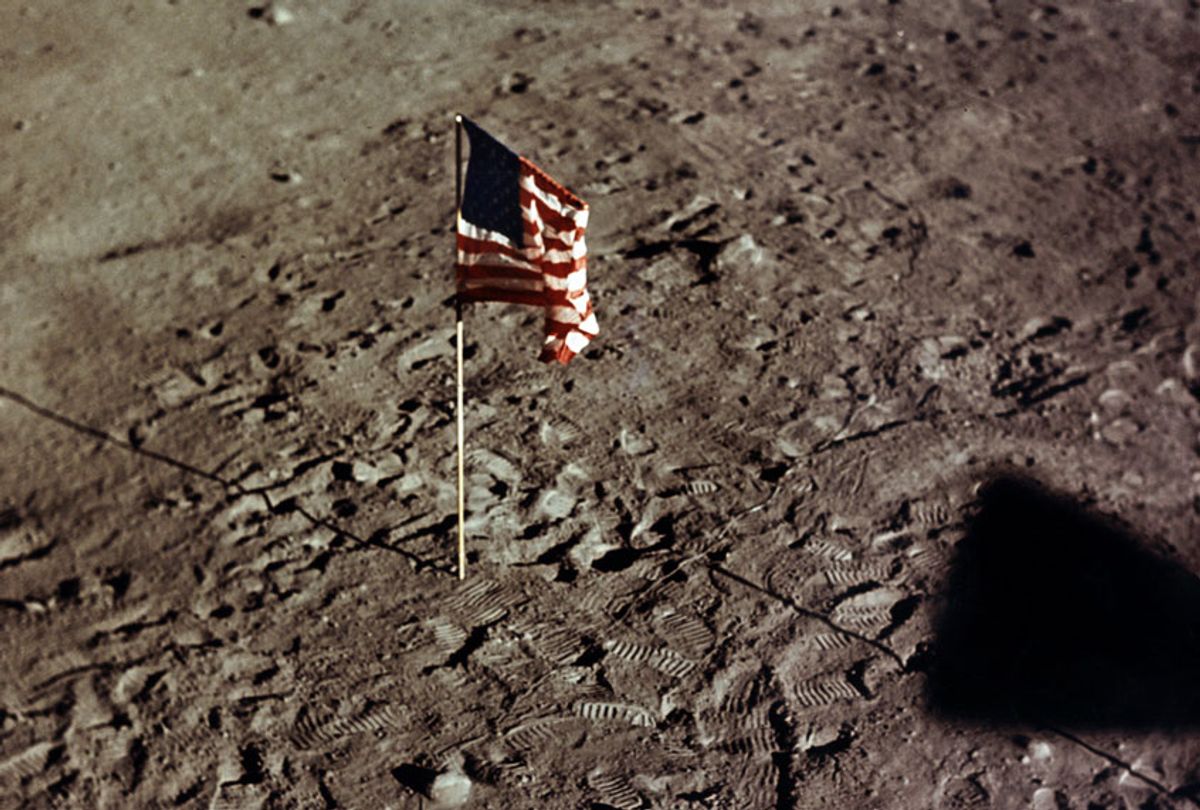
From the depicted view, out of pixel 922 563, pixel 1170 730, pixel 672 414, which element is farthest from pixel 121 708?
pixel 1170 730

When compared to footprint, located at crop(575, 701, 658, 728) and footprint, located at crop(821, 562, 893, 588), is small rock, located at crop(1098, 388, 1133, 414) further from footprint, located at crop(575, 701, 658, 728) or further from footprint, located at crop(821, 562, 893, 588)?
footprint, located at crop(575, 701, 658, 728)

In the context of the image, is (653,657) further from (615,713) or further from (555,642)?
(555,642)

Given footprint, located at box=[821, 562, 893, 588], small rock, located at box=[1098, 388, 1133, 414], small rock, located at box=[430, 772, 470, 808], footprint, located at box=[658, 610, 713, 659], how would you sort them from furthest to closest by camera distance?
small rock, located at box=[1098, 388, 1133, 414] → footprint, located at box=[821, 562, 893, 588] → footprint, located at box=[658, 610, 713, 659] → small rock, located at box=[430, 772, 470, 808]

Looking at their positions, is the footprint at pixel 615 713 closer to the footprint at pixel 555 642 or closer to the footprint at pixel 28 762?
the footprint at pixel 555 642

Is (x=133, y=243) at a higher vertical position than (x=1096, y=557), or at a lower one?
higher

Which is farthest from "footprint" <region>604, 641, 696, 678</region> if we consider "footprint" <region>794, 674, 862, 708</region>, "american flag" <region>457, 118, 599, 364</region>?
"american flag" <region>457, 118, 599, 364</region>

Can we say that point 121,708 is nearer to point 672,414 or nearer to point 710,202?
point 672,414
